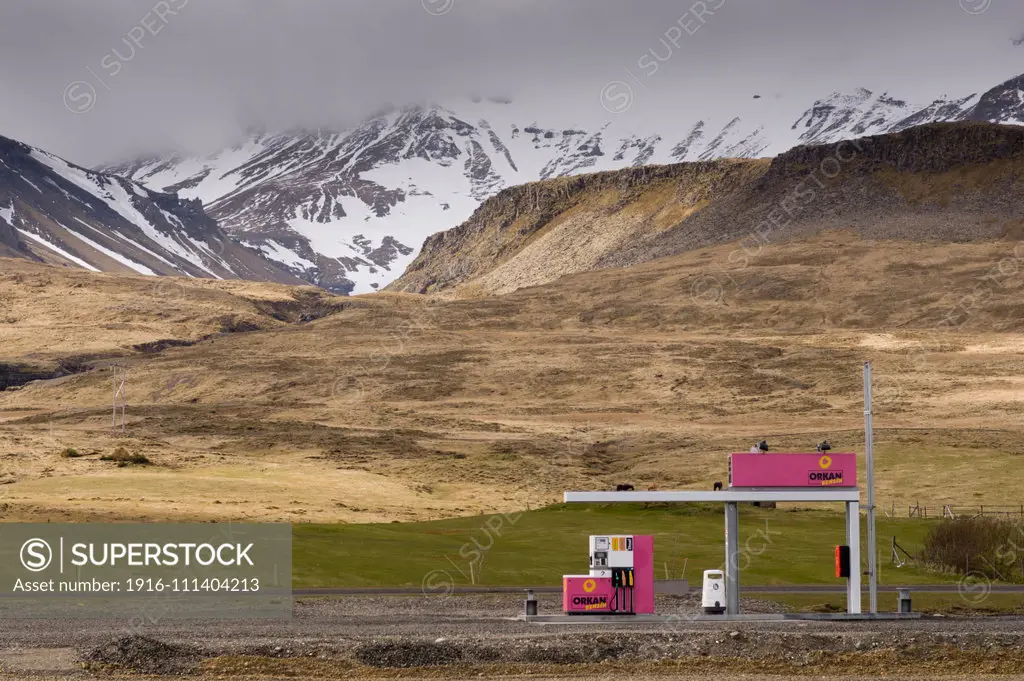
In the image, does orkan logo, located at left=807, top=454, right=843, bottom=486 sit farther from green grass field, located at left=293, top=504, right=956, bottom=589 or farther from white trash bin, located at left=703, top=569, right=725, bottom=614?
green grass field, located at left=293, top=504, right=956, bottom=589

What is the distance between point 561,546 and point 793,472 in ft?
71.9

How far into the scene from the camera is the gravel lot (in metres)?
28.8

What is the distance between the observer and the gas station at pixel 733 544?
3453 cm

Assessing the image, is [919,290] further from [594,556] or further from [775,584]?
[594,556]

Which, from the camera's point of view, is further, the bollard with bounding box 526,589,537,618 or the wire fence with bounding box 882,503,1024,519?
the wire fence with bounding box 882,503,1024,519

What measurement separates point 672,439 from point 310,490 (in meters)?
35.6

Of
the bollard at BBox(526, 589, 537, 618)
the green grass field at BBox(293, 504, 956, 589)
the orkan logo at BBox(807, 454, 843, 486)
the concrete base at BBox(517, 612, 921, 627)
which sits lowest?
the concrete base at BBox(517, 612, 921, 627)

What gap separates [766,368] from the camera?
472ft

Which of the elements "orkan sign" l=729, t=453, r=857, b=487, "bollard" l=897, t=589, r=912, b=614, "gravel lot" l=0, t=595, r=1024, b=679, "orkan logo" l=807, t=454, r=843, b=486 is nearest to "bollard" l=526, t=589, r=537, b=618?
"gravel lot" l=0, t=595, r=1024, b=679

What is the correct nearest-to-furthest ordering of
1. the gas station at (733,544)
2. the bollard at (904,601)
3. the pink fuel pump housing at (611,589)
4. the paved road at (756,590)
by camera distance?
1. the gas station at (733,544)
2. the pink fuel pump housing at (611,589)
3. the bollard at (904,601)
4. the paved road at (756,590)

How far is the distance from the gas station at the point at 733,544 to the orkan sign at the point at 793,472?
25 mm

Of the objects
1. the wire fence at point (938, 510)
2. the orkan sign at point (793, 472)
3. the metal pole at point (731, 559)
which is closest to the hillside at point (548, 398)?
the wire fence at point (938, 510)

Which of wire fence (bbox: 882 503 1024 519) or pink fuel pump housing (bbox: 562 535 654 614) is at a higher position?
wire fence (bbox: 882 503 1024 519)

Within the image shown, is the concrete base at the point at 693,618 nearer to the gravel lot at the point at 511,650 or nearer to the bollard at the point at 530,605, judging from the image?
the bollard at the point at 530,605
